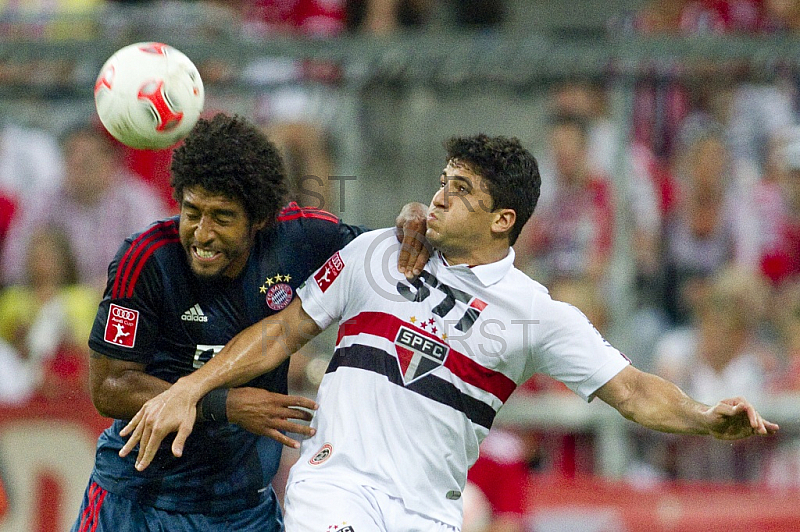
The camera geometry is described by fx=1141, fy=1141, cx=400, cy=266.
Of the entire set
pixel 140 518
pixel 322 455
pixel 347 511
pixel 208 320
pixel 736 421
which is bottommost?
pixel 140 518

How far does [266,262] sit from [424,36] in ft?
10.6

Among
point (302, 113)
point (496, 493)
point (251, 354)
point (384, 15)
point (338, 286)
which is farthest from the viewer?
point (384, 15)

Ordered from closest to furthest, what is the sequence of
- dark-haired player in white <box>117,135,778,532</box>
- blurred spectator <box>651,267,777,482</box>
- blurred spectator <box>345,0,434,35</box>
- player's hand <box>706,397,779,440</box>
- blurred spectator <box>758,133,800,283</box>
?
player's hand <box>706,397,779,440</box> < dark-haired player in white <box>117,135,778,532</box> < blurred spectator <box>651,267,777,482</box> < blurred spectator <box>758,133,800,283</box> < blurred spectator <box>345,0,434,35</box>

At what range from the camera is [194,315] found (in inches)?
178

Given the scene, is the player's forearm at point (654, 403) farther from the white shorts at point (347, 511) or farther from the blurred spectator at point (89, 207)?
the blurred spectator at point (89, 207)

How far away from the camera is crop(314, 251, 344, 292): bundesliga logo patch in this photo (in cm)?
452

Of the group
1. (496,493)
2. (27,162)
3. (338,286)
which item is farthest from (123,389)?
(27,162)

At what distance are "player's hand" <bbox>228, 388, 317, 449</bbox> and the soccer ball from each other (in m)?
1.06

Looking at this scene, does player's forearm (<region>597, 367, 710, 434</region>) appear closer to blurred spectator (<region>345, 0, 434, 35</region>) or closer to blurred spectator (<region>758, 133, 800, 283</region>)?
blurred spectator (<region>758, 133, 800, 283</region>)

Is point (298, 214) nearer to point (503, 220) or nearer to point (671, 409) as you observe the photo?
point (503, 220)

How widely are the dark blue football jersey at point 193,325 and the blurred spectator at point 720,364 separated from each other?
356 centimetres

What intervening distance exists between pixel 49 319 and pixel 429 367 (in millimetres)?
4589

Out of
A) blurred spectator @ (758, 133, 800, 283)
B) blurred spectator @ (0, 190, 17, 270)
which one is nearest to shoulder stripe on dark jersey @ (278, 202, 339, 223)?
blurred spectator @ (758, 133, 800, 283)

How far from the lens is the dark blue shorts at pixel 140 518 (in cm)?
459
